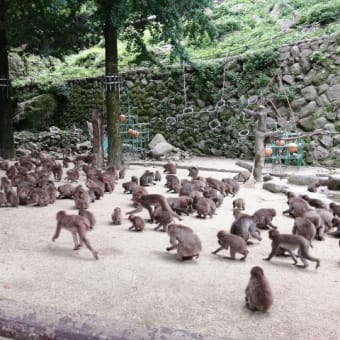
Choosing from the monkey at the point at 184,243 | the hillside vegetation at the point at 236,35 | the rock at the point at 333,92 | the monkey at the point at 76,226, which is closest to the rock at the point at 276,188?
the monkey at the point at 184,243

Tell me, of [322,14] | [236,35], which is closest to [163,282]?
[322,14]

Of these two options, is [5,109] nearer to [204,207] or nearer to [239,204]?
[239,204]

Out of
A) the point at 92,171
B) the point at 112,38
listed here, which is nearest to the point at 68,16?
the point at 112,38

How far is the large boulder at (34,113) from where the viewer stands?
70.1ft

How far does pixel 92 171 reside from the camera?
1120cm

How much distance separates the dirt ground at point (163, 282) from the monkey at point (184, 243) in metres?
0.13

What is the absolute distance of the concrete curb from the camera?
2.19 metres

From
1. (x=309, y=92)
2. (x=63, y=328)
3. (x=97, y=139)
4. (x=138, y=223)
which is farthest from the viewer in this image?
(x=309, y=92)

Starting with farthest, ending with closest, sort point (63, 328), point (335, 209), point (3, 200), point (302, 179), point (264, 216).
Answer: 1. point (302, 179)
2. point (3, 200)
3. point (335, 209)
4. point (264, 216)
5. point (63, 328)

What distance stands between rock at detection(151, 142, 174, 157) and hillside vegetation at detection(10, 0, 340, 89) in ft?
12.2

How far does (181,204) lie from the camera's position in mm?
8156

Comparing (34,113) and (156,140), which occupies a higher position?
(34,113)

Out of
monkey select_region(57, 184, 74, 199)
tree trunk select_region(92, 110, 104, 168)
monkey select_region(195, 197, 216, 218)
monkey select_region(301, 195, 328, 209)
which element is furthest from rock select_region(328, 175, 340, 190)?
tree trunk select_region(92, 110, 104, 168)

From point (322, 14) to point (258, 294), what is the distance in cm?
1639
